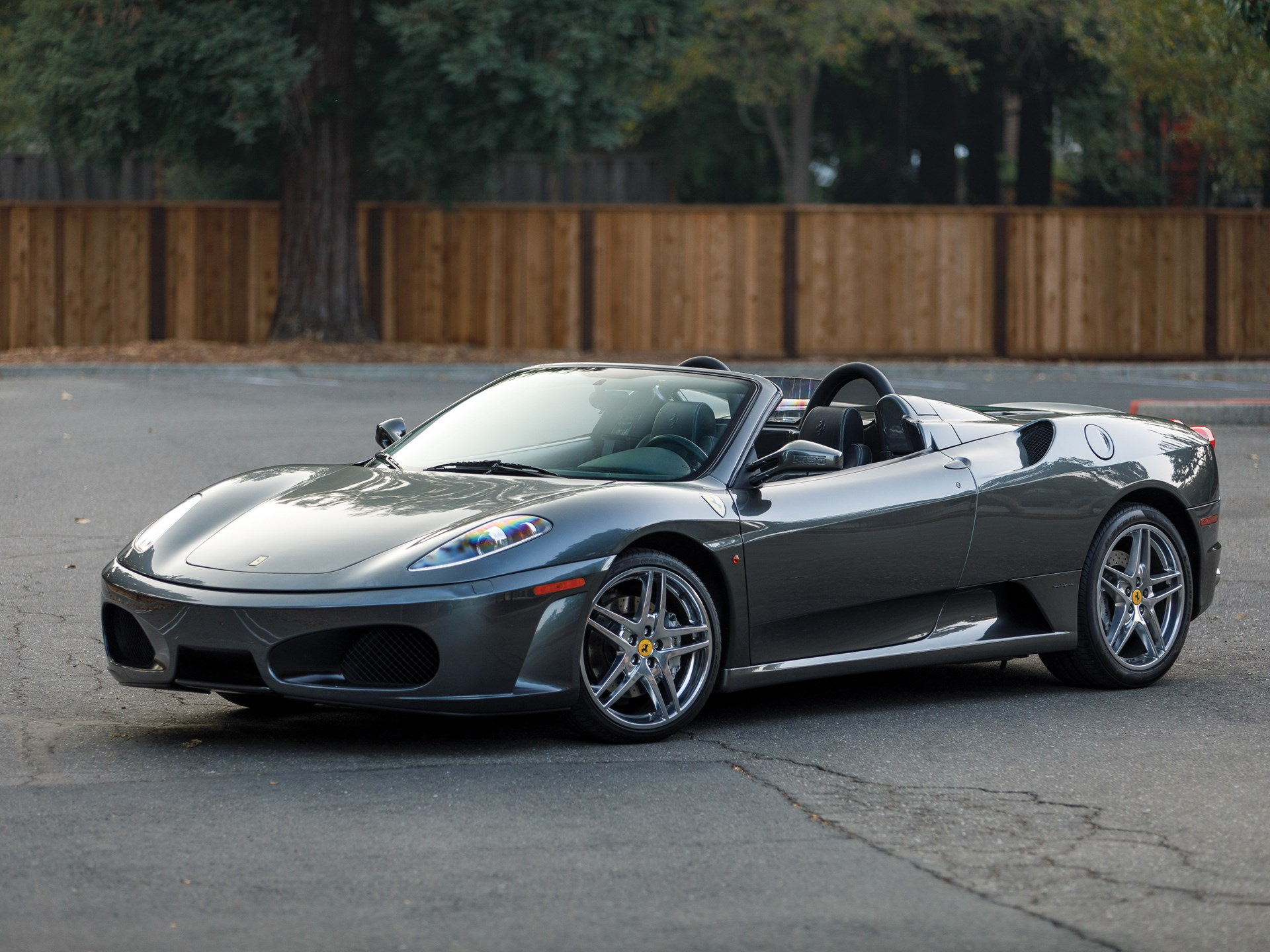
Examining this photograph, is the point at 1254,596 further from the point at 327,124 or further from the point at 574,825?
the point at 327,124

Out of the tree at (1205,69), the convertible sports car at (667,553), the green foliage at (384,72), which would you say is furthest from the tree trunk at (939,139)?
the convertible sports car at (667,553)

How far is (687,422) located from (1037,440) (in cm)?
147

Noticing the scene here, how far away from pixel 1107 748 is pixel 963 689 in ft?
3.70

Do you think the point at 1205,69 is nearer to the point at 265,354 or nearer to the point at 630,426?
the point at 265,354

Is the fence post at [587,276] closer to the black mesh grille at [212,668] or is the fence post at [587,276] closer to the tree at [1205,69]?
the tree at [1205,69]

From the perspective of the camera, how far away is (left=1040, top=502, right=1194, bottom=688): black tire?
24.4 ft

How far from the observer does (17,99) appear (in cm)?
2439

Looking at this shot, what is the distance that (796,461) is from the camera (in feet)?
21.7

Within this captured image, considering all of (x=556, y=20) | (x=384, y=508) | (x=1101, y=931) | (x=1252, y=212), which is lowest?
(x=1101, y=931)

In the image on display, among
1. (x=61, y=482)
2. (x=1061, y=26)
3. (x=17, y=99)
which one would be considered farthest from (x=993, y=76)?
(x=61, y=482)

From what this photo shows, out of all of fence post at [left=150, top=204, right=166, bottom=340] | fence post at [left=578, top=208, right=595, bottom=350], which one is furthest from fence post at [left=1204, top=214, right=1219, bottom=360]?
fence post at [left=150, top=204, right=166, bottom=340]

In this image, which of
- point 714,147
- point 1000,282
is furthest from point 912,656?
point 714,147

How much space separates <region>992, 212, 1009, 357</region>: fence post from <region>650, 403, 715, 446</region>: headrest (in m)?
20.8

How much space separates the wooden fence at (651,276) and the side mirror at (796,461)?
19.9 meters
